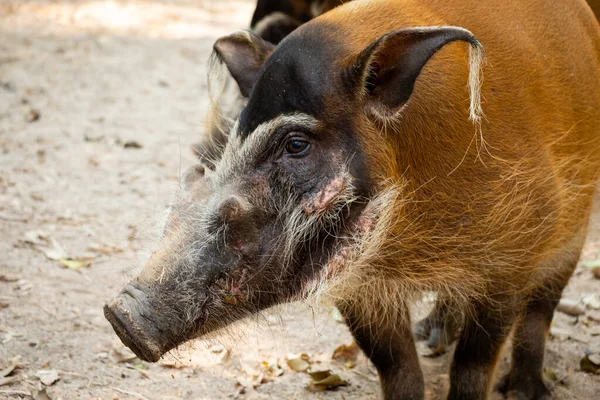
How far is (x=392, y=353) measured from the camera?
10.7ft

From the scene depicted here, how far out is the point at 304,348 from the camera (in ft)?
13.0

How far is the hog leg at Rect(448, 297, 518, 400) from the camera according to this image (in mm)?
3151

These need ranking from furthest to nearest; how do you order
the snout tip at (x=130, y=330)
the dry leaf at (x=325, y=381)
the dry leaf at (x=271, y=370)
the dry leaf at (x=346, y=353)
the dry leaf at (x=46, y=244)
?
the dry leaf at (x=46, y=244) → the dry leaf at (x=346, y=353) → the dry leaf at (x=271, y=370) → the dry leaf at (x=325, y=381) → the snout tip at (x=130, y=330)

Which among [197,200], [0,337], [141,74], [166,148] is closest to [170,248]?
[197,200]

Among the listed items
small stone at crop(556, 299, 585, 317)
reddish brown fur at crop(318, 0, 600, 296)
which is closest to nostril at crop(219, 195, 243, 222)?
reddish brown fur at crop(318, 0, 600, 296)

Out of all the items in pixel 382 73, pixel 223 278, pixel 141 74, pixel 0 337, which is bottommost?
pixel 141 74

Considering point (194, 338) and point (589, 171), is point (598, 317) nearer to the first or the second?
point (589, 171)

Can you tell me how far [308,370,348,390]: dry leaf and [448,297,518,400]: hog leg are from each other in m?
0.54

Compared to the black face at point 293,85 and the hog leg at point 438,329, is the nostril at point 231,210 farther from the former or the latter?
the hog leg at point 438,329

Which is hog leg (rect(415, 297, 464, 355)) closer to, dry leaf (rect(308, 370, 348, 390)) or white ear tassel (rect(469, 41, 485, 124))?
Answer: dry leaf (rect(308, 370, 348, 390))

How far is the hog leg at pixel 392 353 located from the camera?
320cm

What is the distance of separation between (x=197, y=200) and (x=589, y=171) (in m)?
1.70

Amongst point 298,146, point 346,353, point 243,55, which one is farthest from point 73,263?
point 298,146

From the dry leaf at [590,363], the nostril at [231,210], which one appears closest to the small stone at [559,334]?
the dry leaf at [590,363]
